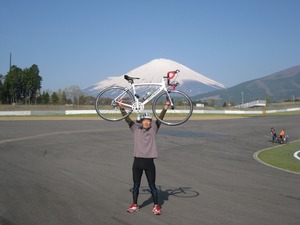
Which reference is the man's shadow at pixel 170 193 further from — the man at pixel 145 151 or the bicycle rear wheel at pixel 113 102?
the bicycle rear wheel at pixel 113 102

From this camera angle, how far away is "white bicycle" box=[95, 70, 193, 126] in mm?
8898

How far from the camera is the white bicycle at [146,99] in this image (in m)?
8.90

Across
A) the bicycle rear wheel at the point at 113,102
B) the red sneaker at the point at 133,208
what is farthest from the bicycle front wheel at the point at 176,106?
the red sneaker at the point at 133,208

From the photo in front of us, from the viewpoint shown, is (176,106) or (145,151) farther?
(176,106)

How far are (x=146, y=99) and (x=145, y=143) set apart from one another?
112cm

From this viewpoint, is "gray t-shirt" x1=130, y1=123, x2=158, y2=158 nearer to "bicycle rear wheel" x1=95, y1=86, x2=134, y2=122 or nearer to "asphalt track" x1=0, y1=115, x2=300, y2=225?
"bicycle rear wheel" x1=95, y1=86, x2=134, y2=122

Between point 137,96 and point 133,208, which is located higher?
point 137,96

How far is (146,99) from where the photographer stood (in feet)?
29.2

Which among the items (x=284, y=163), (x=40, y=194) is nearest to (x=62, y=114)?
(x=284, y=163)

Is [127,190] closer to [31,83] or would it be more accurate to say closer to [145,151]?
[145,151]

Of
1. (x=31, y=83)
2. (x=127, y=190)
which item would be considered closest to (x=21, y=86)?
(x=31, y=83)

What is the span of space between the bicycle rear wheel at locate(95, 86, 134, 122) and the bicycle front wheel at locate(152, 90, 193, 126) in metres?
0.74

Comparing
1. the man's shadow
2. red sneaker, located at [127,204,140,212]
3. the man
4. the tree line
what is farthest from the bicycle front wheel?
the tree line

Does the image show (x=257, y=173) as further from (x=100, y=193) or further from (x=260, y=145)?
(x=260, y=145)
